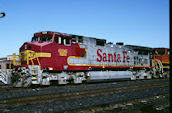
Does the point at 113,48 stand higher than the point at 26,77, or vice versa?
the point at 113,48

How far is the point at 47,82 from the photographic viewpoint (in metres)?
13.4

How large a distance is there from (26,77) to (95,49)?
6.66 metres

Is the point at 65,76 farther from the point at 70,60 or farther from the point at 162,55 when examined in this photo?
the point at 162,55

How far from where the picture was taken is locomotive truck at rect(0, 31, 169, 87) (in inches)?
525

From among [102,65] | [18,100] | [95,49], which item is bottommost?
[18,100]

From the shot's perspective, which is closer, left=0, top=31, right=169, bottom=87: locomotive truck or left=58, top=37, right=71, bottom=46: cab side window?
left=0, top=31, right=169, bottom=87: locomotive truck

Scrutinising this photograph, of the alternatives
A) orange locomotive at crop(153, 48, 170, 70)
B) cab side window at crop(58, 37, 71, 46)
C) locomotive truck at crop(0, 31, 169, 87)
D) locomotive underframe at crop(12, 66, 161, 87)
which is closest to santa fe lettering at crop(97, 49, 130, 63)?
locomotive truck at crop(0, 31, 169, 87)

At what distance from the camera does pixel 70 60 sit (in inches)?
589

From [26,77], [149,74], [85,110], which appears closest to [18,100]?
[85,110]

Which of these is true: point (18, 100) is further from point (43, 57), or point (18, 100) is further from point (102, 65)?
point (102, 65)

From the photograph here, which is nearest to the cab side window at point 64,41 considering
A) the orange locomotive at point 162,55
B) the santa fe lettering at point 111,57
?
the santa fe lettering at point 111,57

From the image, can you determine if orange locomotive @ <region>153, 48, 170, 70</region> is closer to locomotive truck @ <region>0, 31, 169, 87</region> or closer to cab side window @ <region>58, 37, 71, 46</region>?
locomotive truck @ <region>0, 31, 169, 87</region>

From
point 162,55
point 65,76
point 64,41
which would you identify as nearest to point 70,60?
point 65,76

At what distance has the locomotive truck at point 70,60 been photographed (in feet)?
43.8
